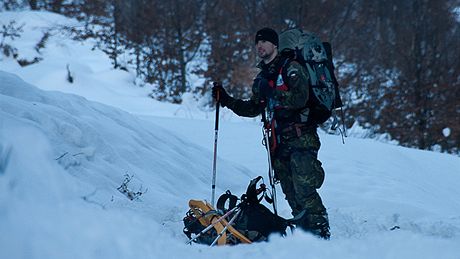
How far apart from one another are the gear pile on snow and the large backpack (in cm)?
83

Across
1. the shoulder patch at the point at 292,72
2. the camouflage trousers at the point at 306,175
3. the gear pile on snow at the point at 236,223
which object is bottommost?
the gear pile on snow at the point at 236,223

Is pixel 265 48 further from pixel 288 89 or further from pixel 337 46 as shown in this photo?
pixel 337 46

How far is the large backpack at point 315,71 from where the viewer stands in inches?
162

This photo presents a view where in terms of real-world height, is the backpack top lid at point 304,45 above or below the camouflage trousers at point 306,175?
above

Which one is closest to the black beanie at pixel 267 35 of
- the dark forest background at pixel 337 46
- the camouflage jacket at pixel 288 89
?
the camouflage jacket at pixel 288 89

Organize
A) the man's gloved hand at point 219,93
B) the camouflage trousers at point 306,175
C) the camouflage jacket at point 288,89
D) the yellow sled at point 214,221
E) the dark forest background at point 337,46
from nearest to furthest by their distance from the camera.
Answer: the yellow sled at point 214,221
the camouflage jacket at point 288,89
the camouflage trousers at point 306,175
the man's gloved hand at point 219,93
the dark forest background at point 337,46

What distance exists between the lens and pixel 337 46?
→ 60.2 ft

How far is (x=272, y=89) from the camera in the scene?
408 centimetres

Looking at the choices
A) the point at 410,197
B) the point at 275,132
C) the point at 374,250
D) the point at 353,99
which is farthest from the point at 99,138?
the point at 353,99

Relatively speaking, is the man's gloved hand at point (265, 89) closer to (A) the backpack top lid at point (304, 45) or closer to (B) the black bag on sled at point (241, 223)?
(A) the backpack top lid at point (304, 45)

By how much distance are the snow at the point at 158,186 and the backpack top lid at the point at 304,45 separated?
1558 mm

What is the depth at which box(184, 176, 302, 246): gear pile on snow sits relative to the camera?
373cm

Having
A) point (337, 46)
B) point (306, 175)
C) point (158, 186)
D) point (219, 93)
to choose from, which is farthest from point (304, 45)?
point (337, 46)

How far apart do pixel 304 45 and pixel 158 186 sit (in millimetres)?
2175
